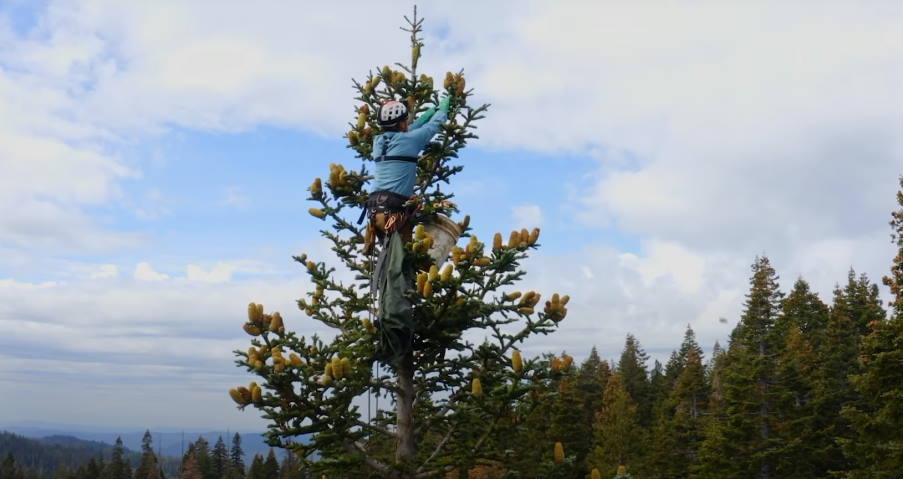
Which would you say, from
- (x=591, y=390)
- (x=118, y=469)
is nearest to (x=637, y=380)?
(x=591, y=390)

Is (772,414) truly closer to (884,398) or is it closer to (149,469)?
(884,398)

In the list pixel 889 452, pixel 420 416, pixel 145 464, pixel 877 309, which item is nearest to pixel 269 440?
pixel 420 416

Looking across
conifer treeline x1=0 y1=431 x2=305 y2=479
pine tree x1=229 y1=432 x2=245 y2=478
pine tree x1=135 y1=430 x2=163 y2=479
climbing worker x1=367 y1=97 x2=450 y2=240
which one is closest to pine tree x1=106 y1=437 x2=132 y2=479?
conifer treeline x1=0 y1=431 x2=305 y2=479

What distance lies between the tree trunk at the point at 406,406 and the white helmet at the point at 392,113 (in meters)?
3.15

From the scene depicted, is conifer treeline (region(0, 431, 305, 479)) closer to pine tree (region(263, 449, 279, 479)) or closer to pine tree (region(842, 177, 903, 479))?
pine tree (region(263, 449, 279, 479))

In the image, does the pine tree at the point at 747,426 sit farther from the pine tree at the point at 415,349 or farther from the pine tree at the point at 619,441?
the pine tree at the point at 415,349

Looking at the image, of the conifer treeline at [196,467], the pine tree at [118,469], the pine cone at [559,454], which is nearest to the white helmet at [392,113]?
the pine cone at [559,454]

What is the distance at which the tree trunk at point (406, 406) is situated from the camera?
8.70 m

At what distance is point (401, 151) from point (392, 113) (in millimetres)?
535

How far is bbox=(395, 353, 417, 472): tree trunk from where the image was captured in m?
8.70

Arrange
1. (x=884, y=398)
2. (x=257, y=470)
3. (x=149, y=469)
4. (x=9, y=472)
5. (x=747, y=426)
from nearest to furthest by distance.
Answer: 1. (x=884, y=398)
2. (x=747, y=426)
3. (x=257, y=470)
4. (x=149, y=469)
5. (x=9, y=472)

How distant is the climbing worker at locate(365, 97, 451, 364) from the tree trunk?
0.76 ft

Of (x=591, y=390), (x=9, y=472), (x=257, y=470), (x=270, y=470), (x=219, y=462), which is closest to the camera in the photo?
(x=591, y=390)

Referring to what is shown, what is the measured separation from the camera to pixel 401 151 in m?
8.78
